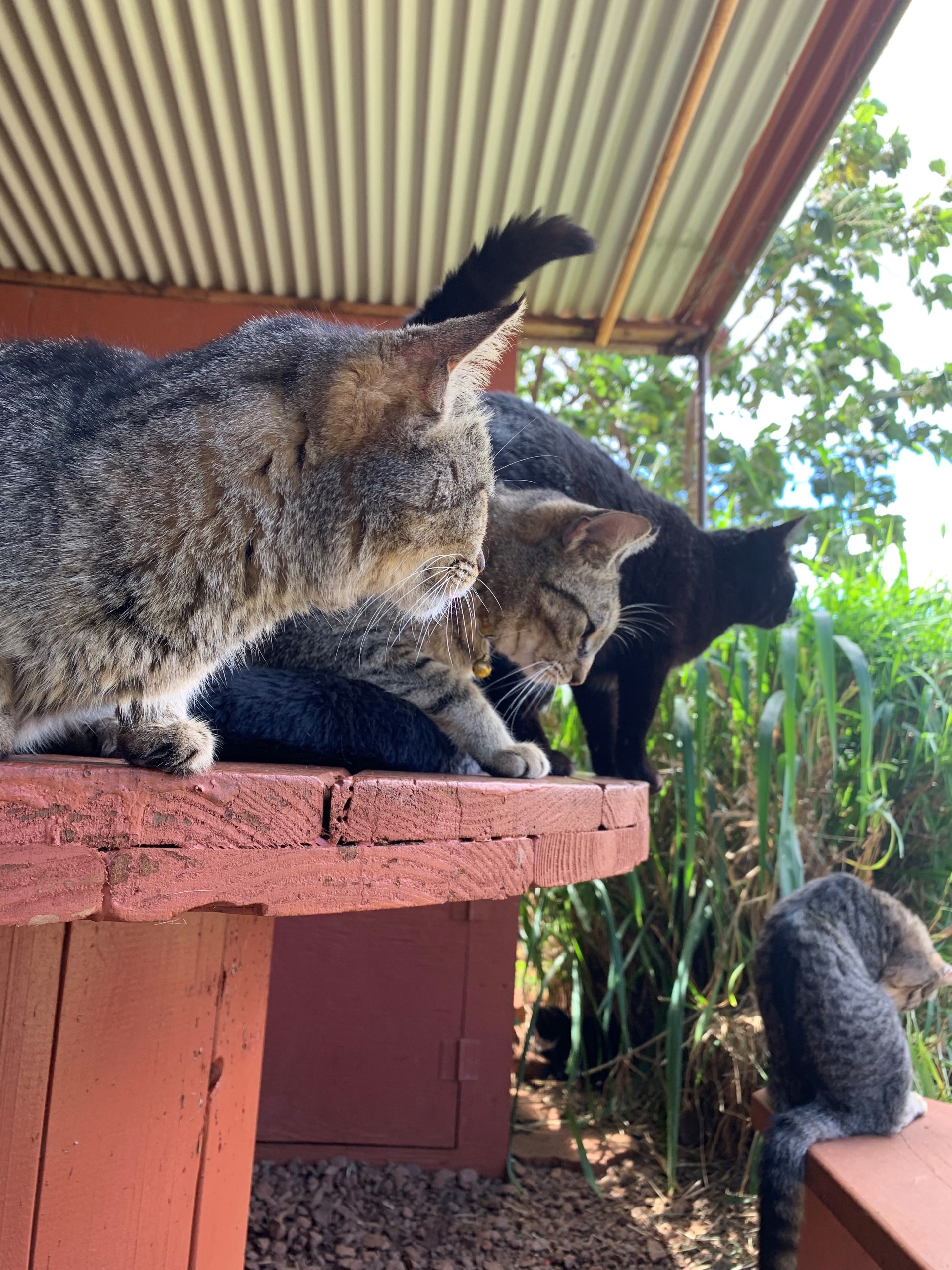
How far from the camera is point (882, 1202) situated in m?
1.43

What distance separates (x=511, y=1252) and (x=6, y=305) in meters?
3.05

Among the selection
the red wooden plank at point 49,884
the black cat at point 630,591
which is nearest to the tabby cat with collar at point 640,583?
the black cat at point 630,591

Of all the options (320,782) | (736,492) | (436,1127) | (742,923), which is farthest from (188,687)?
(736,492)

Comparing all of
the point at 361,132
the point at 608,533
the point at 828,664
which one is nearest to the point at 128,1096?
the point at 608,533

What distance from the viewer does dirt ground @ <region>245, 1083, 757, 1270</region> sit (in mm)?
2197

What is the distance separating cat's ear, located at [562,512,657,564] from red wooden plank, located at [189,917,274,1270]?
103cm

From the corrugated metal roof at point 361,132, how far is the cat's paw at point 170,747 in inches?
68.2

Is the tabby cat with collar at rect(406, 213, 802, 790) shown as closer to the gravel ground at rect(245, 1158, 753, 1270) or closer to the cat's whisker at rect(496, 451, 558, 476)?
the cat's whisker at rect(496, 451, 558, 476)

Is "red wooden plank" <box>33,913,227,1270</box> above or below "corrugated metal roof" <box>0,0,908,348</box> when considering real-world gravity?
below

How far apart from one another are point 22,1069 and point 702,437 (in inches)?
104

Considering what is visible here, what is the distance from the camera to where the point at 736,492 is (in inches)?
180

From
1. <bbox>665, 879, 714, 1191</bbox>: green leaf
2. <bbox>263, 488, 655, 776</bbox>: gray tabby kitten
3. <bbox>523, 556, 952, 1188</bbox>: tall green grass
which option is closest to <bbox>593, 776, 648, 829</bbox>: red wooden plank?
<bbox>263, 488, 655, 776</bbox>: gray tabby kitten

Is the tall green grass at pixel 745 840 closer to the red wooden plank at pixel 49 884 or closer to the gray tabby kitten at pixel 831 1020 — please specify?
the gray tabby kitten at pixel 831 1020

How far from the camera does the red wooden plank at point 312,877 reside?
74cm
